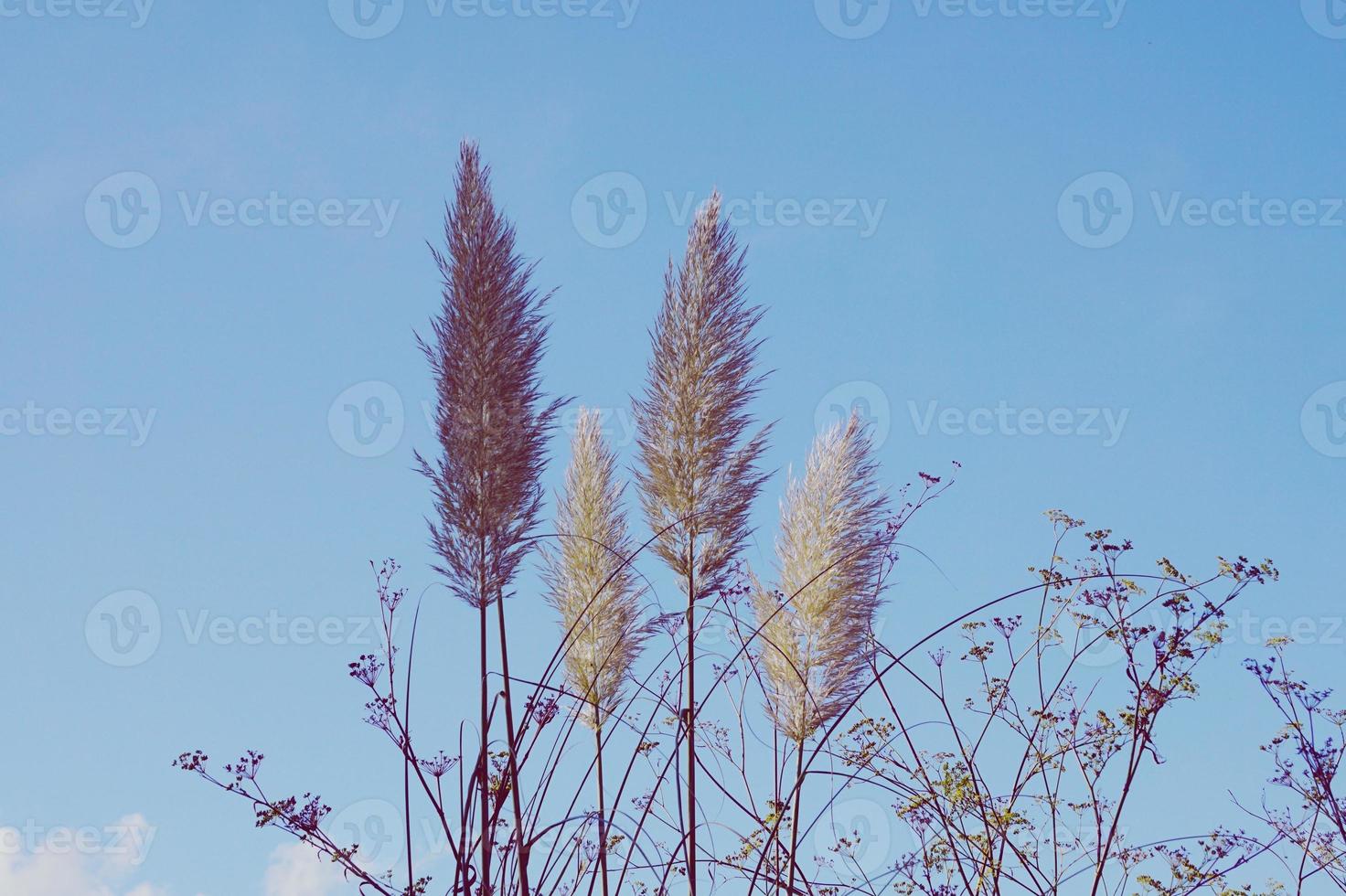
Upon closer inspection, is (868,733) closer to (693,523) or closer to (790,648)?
(790,648)

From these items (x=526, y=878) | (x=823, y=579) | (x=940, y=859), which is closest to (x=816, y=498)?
(x=823, y=579)

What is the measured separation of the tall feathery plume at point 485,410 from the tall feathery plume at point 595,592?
477 mm

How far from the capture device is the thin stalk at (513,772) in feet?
9.41

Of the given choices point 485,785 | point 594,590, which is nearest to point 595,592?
point 594,590

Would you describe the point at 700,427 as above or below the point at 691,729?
above

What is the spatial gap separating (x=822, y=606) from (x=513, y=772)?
112cm

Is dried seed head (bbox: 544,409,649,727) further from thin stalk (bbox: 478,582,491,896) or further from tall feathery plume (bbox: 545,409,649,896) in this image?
thin stalk (bbox: 478,582,491,896)

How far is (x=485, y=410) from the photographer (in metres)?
3.17

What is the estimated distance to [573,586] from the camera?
3807mm

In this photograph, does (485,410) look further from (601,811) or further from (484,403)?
(601,811)

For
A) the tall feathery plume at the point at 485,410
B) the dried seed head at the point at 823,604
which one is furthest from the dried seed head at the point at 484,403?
the dried seed head at the point at 823,604

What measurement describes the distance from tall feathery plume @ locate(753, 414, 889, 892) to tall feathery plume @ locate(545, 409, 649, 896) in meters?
0.43

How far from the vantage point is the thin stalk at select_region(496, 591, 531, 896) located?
2867 mm

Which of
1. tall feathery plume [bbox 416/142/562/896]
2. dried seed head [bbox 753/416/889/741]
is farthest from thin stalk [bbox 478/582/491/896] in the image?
dried seed head [bbox 753/416/889/741]
